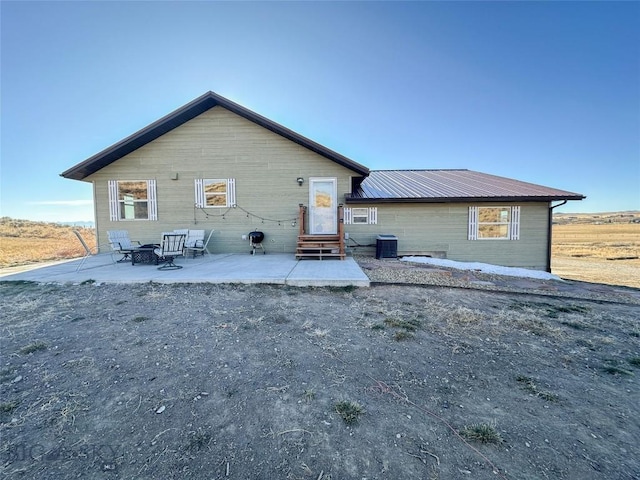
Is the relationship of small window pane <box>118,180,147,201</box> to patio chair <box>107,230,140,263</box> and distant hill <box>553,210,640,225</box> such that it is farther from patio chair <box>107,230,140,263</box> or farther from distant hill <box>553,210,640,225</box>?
distant hill <box>553,210,640,225</box>

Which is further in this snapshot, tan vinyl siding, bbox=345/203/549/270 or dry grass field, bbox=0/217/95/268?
dry grass field, bbox=0/217/95/268

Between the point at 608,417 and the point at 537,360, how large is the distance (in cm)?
84

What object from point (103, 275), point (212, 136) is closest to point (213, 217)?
point (212, 136)

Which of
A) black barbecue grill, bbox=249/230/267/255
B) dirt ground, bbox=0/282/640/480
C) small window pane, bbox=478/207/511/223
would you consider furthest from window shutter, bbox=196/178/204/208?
small window pane, bbox=478/207/511/223

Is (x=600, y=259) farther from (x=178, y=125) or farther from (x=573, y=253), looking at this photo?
(x=178, y=125)

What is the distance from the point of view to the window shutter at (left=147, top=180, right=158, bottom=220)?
10117mm

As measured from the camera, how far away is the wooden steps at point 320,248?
841 centimetres

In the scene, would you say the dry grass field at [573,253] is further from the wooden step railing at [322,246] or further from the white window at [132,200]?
the wooden step railing at [322,246]

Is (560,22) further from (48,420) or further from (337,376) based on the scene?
(48,420)

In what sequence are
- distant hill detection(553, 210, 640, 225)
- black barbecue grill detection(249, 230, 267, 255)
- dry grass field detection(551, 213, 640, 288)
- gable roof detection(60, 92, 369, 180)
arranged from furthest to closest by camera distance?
1. distant hill detection(553, 210, 640, 225)
2. dry grass field detection(551, 213, 640, 288)
3. black barbecue grill detection(249, 230, 267, 255)
4. gable roof detection(60, 92, 369, 180)

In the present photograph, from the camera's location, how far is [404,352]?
292cm

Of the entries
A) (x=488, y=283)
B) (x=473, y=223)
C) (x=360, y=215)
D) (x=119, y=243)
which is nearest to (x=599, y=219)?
(x=473, y=223)

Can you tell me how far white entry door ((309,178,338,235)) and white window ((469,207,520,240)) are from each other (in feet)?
17.1

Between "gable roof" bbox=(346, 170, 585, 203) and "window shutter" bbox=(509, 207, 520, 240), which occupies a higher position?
"gable roof" bbox=(346, 170, 585, 203)
